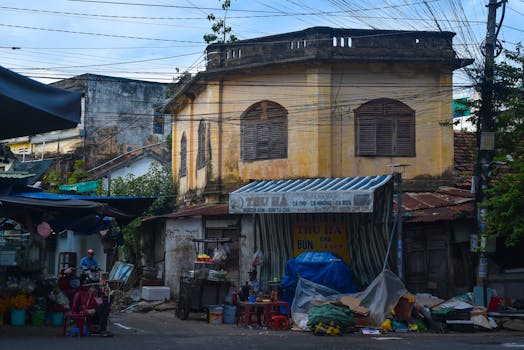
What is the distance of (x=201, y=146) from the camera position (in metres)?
24.9

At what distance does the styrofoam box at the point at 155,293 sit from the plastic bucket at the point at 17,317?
25.6ft

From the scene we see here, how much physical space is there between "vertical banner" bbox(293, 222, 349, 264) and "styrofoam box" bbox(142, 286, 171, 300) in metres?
4.80

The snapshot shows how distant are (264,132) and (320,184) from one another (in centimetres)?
387

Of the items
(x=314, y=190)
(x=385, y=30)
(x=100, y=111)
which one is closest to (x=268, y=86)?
(x=385, y=30)

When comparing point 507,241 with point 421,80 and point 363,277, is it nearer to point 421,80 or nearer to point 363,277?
point 363,277

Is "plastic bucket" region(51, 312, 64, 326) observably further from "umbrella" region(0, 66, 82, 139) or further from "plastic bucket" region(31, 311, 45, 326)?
"umbrella" region(0, 66, 82, 139)

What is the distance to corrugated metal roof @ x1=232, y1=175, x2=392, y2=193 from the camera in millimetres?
17938

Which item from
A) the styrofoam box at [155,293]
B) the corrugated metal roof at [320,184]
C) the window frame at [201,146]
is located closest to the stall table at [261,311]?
the corrugated metal roof at [320,184]

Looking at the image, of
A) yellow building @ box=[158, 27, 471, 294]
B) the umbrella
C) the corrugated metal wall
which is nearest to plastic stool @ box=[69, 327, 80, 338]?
the umbrella

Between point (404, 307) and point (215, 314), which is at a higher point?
point (404, 307)

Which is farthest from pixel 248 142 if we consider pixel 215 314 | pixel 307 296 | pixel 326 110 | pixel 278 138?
pixel 307 296

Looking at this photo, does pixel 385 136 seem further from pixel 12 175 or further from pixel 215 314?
pixel 12 175

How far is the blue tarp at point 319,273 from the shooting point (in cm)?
1812

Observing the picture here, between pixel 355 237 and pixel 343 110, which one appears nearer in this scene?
pixel 355 237
